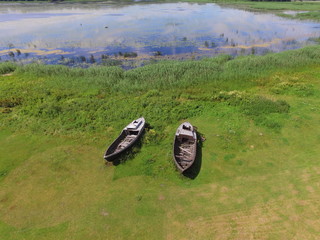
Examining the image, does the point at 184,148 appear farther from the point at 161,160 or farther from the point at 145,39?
the point at 145,39

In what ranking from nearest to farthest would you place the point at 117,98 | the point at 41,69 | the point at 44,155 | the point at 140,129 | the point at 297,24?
the point at 44,155, the point at 140,129, the point at 117,98, the point at 41,69, the point at 297,24

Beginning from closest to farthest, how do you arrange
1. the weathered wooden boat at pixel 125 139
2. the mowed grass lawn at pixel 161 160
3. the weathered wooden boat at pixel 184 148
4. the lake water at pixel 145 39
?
1. the mowed grass lawn at pixel 161 160
2. the weathered wooden boat at pixel 184 148
3. the weathered wooden boat at pixel 125 139
4. the lake water at pixel 145 39

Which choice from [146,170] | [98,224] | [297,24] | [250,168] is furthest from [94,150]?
[297,24]

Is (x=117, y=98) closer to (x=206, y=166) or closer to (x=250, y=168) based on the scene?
(x=206, y=166)

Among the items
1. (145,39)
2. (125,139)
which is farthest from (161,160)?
(145,39)

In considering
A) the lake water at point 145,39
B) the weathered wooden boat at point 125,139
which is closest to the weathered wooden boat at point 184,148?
the weathered wooden boat at point 125,139

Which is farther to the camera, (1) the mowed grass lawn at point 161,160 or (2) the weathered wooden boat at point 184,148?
(2) the weathered wooden boat at point 184,148

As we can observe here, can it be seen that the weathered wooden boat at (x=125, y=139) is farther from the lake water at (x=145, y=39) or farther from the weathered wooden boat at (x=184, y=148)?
the lake water at (x=145, y=39)
